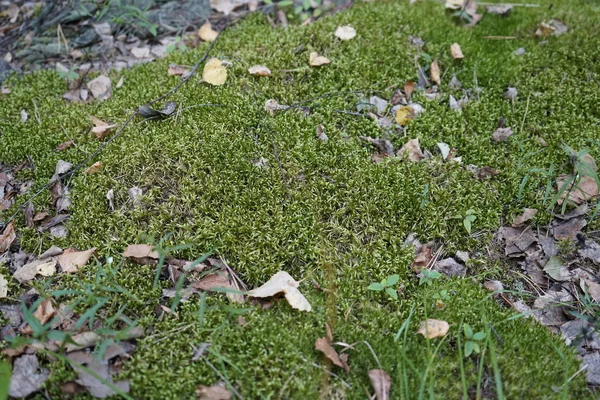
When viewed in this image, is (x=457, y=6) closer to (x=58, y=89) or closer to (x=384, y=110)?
(x=384, y=110)

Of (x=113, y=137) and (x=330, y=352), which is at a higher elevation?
(x=113, y=137)

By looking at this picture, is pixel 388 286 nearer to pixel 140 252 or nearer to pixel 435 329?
pixel 435 329

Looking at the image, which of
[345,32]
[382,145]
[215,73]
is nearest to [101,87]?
[215,73]

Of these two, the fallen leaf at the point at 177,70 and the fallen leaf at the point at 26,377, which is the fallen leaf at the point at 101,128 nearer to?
the fallen leaf at the point at 177,70

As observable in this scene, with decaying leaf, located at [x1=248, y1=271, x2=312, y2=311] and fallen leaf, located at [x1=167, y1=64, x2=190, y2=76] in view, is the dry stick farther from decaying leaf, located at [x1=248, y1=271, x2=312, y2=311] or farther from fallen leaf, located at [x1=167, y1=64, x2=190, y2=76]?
decaying leaf, located at [x1=248, y1=271, x2=312, y2=311]

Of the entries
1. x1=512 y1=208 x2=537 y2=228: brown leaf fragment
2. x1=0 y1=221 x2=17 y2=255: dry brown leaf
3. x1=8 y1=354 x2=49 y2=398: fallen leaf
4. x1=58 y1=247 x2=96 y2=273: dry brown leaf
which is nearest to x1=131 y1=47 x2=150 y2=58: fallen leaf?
x1=0 y1=221 x2=17 y2=255: dry brown leaf

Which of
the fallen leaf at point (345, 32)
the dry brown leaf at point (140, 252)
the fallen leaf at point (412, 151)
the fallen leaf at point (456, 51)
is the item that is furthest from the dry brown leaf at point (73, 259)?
the fallen leaf at point (456, 51)
